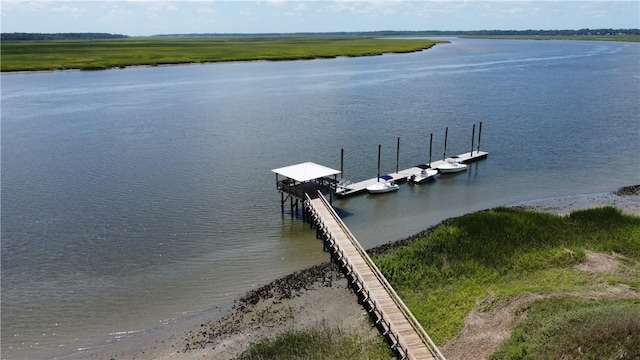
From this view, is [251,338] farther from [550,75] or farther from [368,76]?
[550,75]

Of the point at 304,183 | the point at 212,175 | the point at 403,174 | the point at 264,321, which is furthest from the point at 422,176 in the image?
the point at 264,321

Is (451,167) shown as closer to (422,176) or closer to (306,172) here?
(422,176)

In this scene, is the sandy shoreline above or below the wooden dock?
below

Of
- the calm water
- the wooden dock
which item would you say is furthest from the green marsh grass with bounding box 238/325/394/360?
the wooden dock

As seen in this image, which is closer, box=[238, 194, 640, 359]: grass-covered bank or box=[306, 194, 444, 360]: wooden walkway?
box=[238, 194, 640, 359]: grass-covered bank

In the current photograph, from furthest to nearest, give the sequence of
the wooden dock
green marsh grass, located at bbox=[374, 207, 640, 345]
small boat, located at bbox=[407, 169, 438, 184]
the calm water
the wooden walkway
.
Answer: small boat, located at bbox=[407, 169, 438, 184]
the wooden dock
the calm water
green marsh grass, located at bbox=[374, 207, 640, 345]
the wooden walkway

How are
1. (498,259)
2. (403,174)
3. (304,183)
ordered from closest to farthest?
(498,259) → (304,183) → (403,174)

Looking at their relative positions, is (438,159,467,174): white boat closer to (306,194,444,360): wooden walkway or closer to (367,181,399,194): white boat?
(367,181,399,194): white boat
